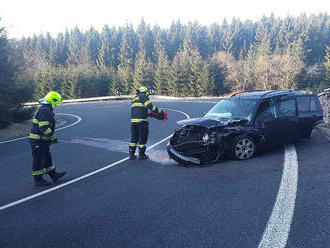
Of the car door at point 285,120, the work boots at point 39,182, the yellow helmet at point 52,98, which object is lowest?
the work boots at point 39,182

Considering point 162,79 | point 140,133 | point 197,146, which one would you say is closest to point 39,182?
point 140,133

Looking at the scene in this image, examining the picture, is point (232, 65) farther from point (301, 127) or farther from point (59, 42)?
point (59, 42)

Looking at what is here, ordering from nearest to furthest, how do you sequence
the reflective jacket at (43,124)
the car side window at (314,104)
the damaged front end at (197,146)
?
1. the reflective jacket at (43,124)
2. the damaged front end at (197,146)
3. the car side window at (314,104)

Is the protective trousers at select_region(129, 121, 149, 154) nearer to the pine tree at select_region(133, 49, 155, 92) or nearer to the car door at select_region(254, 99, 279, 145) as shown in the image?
the car door at select_region(254, 99, 279, 145)

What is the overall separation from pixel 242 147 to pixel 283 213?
10.00ft

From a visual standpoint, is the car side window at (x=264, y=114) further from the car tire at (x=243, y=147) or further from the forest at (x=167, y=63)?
the forest at (x=167, y=63)

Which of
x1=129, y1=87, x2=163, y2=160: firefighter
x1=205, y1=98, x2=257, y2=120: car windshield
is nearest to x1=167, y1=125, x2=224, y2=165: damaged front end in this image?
x1=205, y1=98, x2=257, y2=120: car windshield

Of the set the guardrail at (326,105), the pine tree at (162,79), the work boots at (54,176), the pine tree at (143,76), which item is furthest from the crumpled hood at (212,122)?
the pine tree at (143,76)

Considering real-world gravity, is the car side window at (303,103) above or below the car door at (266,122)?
above

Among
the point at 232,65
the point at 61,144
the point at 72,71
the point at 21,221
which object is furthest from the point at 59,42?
the point at 21,221

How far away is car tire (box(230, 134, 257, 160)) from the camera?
691 centimetres

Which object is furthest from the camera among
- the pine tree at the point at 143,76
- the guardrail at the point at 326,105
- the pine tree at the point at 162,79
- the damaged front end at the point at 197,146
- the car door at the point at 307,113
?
the pine tree at the point at 143,76

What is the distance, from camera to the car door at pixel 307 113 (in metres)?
8.12

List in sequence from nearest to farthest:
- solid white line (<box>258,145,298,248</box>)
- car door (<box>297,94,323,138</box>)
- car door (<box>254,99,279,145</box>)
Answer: solid white line (<box>258,145,298,248</box>) < car door (<box>254,99,279,145</box>) < car door (<box>297,94,323,138</box>)
